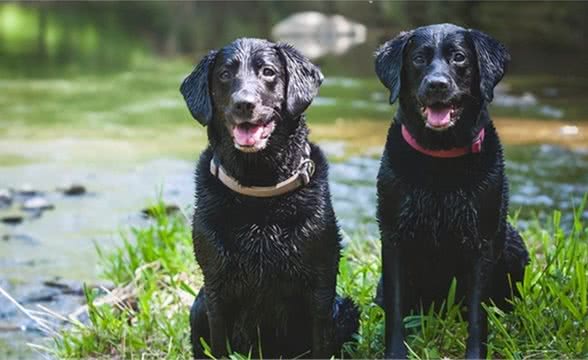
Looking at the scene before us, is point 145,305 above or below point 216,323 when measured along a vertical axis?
below

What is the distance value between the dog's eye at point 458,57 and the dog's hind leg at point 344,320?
1.35 metres

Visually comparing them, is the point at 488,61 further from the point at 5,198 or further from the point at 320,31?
the point at 320,31

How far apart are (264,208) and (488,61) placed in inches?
48.4

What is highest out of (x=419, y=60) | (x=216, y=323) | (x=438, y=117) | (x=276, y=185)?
(x=419, y=60)

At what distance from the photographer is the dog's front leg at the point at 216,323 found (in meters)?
4.48

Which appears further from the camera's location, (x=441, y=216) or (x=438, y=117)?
(x=441, y=216)

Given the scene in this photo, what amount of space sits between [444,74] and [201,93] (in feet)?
3.66

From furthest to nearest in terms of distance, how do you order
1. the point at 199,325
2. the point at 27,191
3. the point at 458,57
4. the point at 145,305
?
the point at 27,191, the point at 145,305, the point at 199,325, the point at 458,57

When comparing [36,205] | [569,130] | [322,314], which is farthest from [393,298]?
[569,130]

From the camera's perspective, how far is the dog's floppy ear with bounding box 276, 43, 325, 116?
439 centimetres

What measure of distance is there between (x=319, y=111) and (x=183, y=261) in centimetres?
803

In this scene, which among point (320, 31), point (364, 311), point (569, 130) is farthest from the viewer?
point (320, 31)

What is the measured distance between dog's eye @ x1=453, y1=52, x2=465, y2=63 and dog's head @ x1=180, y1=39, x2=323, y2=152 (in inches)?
25.1

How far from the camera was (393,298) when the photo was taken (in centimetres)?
454
